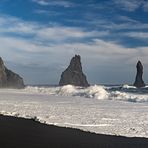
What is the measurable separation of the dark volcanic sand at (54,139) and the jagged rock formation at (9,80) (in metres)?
80.6

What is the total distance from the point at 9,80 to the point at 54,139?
291 feet

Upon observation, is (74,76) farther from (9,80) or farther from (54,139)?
(54,139)

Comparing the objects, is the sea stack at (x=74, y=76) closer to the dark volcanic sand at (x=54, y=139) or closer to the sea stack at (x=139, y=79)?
the sea stack at (x=139, y=79)

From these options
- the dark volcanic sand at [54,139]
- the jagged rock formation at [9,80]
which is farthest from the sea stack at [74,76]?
the dark volcanic sand at [54,139]

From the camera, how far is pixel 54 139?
42.0 feet

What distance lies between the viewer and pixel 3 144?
37.8 feet

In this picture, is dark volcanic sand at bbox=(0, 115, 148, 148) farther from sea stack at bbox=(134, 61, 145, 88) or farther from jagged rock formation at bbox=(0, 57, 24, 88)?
jagged rock formation at bbox=(0, 57, 24, 88)

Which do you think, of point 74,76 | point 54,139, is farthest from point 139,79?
point 54,139

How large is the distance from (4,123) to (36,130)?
7.16 feet

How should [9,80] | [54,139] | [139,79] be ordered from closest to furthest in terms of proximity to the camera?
1. [54,139]
2. [139,79]
3. [9,80]

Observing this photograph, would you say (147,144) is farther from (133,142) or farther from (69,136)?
(69,136)

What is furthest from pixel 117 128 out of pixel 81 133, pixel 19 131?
pixel 19 131

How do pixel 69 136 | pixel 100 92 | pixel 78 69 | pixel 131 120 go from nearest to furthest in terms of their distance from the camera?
pixel 69 136 → pixel 131 120 → pixel 100 92 → pixel 78 69

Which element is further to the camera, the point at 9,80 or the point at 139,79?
the point at 9,80
